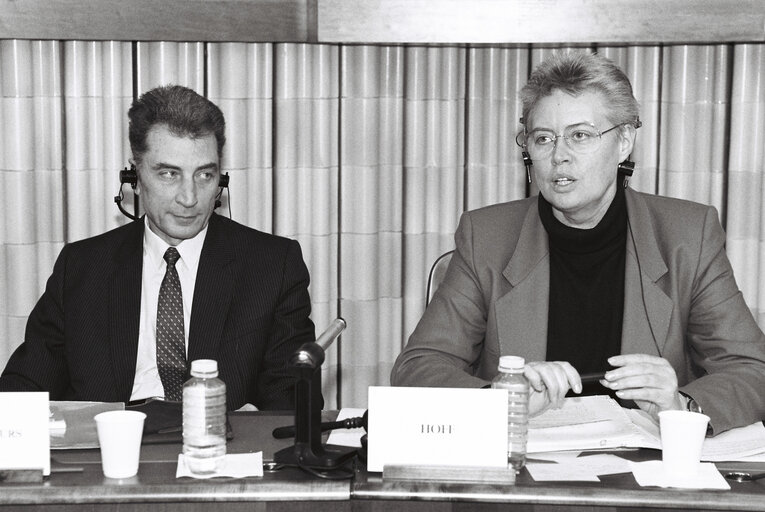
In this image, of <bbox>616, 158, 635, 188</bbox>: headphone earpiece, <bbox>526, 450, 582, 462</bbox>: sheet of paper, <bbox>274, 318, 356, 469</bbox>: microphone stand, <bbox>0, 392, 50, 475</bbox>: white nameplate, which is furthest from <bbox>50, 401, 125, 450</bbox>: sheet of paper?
<bbox>616, 158, 635, 188</bbox>: headphone earpiece

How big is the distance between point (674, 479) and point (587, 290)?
2.77 ft

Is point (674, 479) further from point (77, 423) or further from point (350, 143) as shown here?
point (350, 143)

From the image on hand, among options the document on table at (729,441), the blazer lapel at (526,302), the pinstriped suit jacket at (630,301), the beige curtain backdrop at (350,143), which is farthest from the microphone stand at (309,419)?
the beige curtain backdrop at (350,143)

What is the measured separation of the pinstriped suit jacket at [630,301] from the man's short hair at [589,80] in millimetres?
275

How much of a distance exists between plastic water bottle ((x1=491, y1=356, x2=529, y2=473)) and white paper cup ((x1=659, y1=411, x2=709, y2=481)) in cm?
25

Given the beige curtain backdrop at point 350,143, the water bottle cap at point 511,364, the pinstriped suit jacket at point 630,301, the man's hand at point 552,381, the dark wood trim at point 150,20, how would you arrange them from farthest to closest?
the beige curtain backdrop at point 350,143, the dark wood trim at point 150,20, the pinstriped suit jacket at point 630,301, the man's hand at point 552,381, the water bottle cap at point 511,364

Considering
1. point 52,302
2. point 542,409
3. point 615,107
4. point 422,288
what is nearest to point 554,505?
point 542,409

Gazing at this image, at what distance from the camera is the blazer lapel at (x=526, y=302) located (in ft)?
7.73

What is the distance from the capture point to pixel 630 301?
235cm

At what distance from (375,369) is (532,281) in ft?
4.39

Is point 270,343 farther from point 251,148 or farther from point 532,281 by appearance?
point 251,148

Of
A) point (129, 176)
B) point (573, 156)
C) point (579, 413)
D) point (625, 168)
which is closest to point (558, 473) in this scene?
point (579, 413)

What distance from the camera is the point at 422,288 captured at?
3.60 metres

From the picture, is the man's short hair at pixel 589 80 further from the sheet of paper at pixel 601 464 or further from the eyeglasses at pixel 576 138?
the sheet of paper at pixel 601 464
